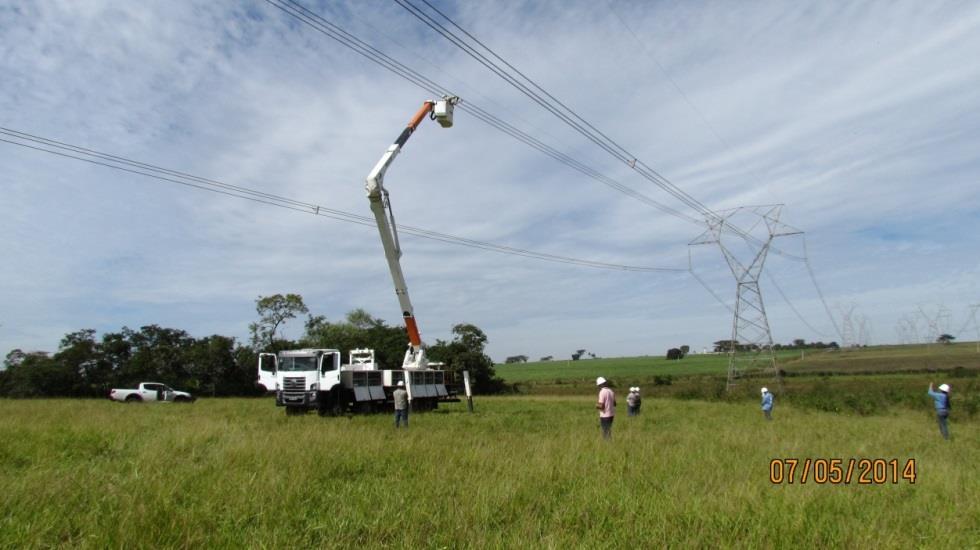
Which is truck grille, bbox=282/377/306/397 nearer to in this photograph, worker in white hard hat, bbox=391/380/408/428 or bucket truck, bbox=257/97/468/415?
bucket truck, bbox=257/97/468/415

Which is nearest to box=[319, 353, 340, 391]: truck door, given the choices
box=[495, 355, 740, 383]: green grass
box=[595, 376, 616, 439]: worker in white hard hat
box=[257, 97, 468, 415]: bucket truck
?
A: box=[257, 97, 468, 415]: bucket truck

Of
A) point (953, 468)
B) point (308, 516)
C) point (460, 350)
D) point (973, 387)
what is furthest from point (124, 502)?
point (460, 350)

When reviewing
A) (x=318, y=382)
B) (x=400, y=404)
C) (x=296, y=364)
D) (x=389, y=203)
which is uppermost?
(x=389, y=203)

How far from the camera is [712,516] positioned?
639cm

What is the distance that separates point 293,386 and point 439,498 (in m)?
18.5

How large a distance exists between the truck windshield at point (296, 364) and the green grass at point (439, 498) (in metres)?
13.0

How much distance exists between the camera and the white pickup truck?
35.2m

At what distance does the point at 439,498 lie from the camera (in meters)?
7.10

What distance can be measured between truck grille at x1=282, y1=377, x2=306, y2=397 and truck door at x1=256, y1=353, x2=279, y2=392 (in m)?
0.58

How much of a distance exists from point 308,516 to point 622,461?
5.08m
